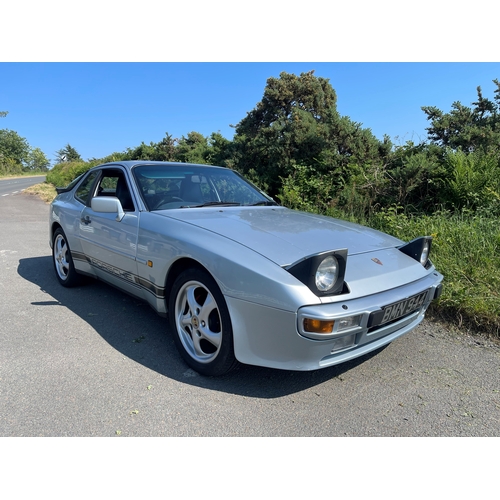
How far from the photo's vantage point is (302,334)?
2.10m

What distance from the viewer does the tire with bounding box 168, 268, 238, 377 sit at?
2441 mm

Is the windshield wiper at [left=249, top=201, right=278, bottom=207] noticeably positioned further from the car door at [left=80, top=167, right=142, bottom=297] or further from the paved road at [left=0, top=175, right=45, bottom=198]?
the paved road at [left=0, top=175, right=45, bottom=198]

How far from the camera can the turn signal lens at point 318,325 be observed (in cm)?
207

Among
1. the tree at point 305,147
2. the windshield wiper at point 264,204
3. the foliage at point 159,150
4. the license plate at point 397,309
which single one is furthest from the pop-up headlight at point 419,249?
the foliage at point 159,150

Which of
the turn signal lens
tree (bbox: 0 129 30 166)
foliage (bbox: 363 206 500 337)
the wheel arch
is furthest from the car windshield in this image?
tree (bbox: 0 129 30 166)

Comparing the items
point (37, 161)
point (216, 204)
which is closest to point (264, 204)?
point (216, 204)

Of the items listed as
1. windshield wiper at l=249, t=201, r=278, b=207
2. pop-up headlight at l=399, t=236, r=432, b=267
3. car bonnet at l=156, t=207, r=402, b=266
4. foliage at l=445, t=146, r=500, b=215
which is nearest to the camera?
car bonnet at l=156, t=207, r=402, b=266

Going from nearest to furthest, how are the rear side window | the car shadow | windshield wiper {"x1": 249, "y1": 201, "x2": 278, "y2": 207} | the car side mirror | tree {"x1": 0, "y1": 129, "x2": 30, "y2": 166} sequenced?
the car shadow < the car side mirror < windshield wiper {"x1": 249, "y1": 201, "x2": 278, "y2": 207} < the rear side window < tree {"x1": 0, "y1": 129, "x2": 30, "y2": 166}

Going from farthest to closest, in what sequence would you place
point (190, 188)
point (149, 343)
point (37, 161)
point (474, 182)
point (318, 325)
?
point (37, 161), point (474, 182), point (190, 188), point (149, 343), point (318, 325)

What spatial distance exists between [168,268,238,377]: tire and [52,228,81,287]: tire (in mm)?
2169

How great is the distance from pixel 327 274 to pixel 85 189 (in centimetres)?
330

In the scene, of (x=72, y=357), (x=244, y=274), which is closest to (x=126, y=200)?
(x=72, y=357)

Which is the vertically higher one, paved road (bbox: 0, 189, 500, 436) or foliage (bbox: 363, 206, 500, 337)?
foliage (bbox: 363, 206, 500, 337)

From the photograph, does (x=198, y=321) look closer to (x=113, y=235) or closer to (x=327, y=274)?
(x=327, y=274)
